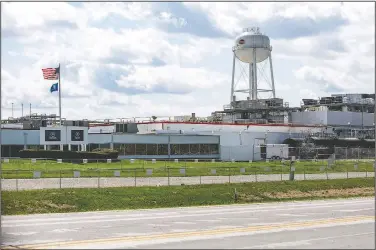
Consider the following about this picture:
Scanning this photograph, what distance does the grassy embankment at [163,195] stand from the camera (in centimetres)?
3256

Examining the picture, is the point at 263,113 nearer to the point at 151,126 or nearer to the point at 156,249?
the point at 151,126

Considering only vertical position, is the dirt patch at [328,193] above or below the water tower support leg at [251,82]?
below

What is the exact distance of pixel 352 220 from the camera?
26.0 m

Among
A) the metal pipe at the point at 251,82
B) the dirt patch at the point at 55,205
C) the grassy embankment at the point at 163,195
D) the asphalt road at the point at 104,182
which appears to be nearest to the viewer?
the dirt patch at the point at 55,205

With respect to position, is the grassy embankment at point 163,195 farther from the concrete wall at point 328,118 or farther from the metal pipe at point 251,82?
the metal pipe at point 251,82

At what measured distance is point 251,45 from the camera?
117812 mm

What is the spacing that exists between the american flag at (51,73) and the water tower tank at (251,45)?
51841 millimetres

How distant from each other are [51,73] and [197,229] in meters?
54.4

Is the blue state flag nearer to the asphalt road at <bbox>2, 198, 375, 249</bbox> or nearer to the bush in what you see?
the bush

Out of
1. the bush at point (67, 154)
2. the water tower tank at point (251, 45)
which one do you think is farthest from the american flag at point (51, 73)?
the water tower tank at point (251, 45)

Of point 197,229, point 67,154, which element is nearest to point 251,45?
point 67,154

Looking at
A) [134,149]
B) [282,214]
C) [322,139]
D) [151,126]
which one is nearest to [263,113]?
[322,139]

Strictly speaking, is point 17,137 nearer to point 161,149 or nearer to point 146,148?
point 146,148

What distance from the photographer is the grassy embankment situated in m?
32.6
